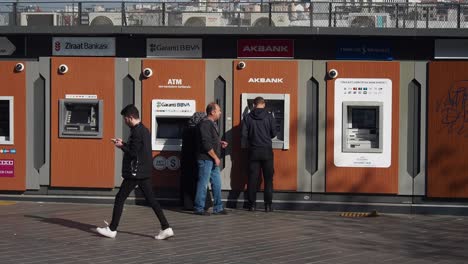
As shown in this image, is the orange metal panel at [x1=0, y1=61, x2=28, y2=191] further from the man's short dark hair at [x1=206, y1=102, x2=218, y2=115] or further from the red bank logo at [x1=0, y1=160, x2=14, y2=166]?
the man's short dark hair at [x1=206, y1=102, x2=218, y2=115]

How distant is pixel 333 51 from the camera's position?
11914 millimetres

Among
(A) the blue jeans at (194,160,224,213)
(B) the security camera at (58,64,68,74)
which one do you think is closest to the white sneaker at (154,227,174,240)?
(A) the blue jeans at (194,160,224,213)

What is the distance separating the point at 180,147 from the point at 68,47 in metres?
2.37

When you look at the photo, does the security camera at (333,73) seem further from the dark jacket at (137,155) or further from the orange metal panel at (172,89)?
the dark jacket at (137,155)

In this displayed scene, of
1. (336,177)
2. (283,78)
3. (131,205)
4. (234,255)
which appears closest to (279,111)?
(283,78)

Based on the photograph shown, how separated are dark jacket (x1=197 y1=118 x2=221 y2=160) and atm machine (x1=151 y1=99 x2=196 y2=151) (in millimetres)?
907

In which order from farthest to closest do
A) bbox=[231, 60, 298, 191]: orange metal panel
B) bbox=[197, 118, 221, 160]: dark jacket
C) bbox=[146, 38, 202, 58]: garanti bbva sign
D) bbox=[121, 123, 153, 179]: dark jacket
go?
bbox=[146, 38, 202, 58]: garanti bbva sign < bbox=[231, 60, 298, 191]: orange metal panel < bbox=[197, 118, 221, 160]: dark jacket < bbox=[121, 123, 153, 179]: dark jacket

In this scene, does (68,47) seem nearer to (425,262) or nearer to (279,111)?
(279,111)

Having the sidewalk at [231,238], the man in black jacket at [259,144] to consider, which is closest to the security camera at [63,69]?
the sidewalk at [231,238]

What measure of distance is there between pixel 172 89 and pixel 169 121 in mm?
517

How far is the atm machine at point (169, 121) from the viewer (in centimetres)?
1203

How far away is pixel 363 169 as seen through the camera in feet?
38.7

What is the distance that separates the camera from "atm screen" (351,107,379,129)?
11.9 m

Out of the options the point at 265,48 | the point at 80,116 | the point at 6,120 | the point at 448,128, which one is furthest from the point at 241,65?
the point at 6,120
